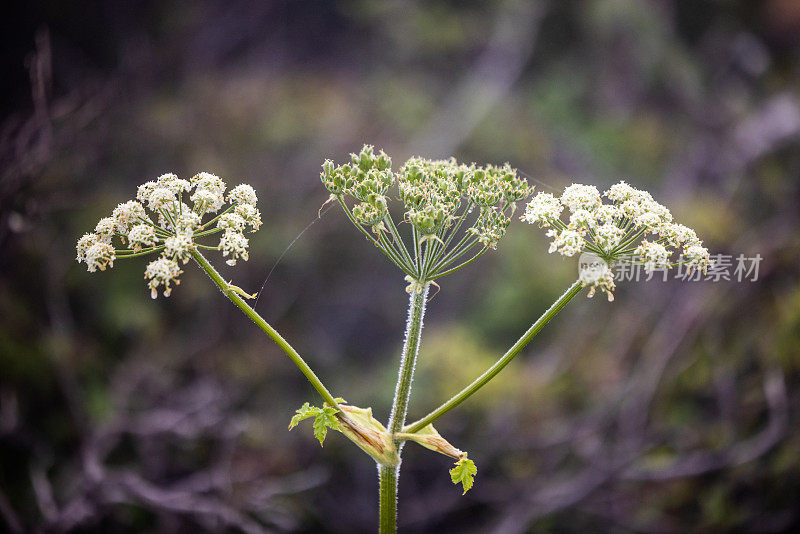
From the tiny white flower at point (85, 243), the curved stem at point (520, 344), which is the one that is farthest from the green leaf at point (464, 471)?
the tiny white flower at point (85, 243)

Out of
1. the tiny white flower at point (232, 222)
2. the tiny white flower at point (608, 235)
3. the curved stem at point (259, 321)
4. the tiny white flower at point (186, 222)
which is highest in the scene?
the tiny white flower at point (608, 235)

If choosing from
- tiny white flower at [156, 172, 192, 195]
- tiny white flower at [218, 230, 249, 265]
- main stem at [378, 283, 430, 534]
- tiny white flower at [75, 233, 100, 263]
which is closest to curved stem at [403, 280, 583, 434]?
main stem at [378, 283, 430, 534]

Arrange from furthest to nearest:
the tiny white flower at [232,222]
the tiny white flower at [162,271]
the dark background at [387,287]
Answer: the dark background at [387,287]
the tiny white flower at [232,222]
the tiny white flower at [162,271]

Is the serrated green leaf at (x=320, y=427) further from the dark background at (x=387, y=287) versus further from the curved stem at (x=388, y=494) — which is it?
the dark background at (x=387, y=287)

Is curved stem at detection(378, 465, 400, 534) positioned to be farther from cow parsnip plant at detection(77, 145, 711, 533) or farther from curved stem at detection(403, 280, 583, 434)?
curved stem at detection(403, 280, 583, 434)

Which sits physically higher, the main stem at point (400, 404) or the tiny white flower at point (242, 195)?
the tiny white flower at point (242, 195)

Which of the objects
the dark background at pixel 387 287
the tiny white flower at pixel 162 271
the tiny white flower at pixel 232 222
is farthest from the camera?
the dark background at pixel 387 287

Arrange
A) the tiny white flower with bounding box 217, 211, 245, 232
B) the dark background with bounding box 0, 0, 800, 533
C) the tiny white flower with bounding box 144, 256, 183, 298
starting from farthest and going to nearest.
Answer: the dark background with bounding box 0, 0, 800, 533 < the tiny white flower with bounding box 217, 211, 245, 232 < the tiny white flower with bounding box 144, 256, 183, 298

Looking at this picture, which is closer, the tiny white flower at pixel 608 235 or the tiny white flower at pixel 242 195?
the tiny white flower at pixel 608 235
